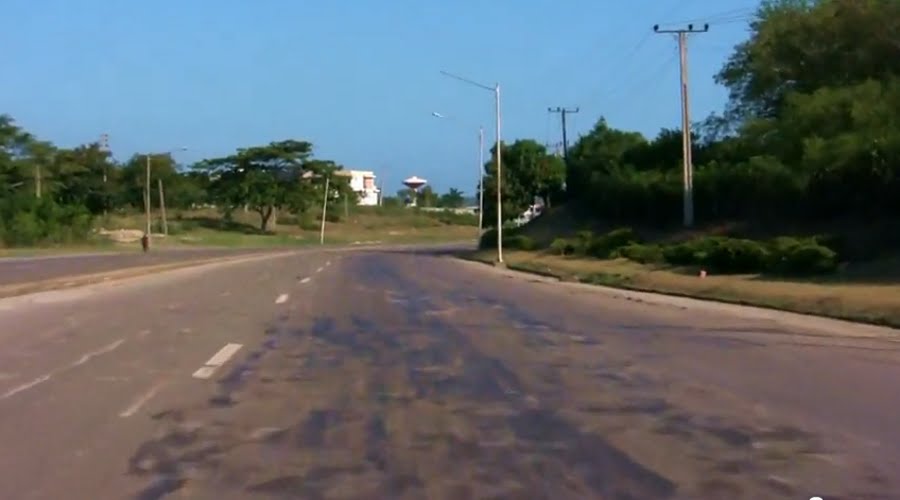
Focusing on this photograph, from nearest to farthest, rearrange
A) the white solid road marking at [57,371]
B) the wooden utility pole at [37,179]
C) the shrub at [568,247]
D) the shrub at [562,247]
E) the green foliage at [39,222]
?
Result: 1. the white solid road marking at [57,371]
2. the shrub at [568,247]
3. the shrub at [562,247]
4. the green foliage at [39,222]
5. the wooden utility pole at [37,179]

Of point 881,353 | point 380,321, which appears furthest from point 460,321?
point 881,353

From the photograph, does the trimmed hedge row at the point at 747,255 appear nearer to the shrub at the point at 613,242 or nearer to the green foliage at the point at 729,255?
the green foliage at the point at 729,255

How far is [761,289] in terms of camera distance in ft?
113

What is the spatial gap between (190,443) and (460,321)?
1412cm

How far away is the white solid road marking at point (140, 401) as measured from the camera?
12.3 m

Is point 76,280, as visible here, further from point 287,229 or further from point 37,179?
point 287,229

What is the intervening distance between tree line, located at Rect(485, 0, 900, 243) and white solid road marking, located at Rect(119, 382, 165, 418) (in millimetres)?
34466

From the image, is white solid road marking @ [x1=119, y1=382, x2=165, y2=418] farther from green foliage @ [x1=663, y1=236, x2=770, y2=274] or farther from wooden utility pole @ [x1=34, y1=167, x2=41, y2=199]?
wooden utility pole @ [x1=34, y1=167, x2=41, y2=199]

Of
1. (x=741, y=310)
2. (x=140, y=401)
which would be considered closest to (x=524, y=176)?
(x=741, y=310)

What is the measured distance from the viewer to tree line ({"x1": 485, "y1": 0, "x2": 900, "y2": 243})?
47.3m

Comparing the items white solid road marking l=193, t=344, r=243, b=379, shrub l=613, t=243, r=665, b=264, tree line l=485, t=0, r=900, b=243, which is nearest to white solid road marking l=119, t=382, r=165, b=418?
white solid road marking l=193, t=344, r=243, b=379

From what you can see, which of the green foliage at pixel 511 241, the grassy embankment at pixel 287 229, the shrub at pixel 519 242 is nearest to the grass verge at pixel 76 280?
the shrub at pixel 519 242

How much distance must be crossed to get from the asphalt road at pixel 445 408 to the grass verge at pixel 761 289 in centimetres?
301

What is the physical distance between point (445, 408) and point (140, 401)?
304 cm
